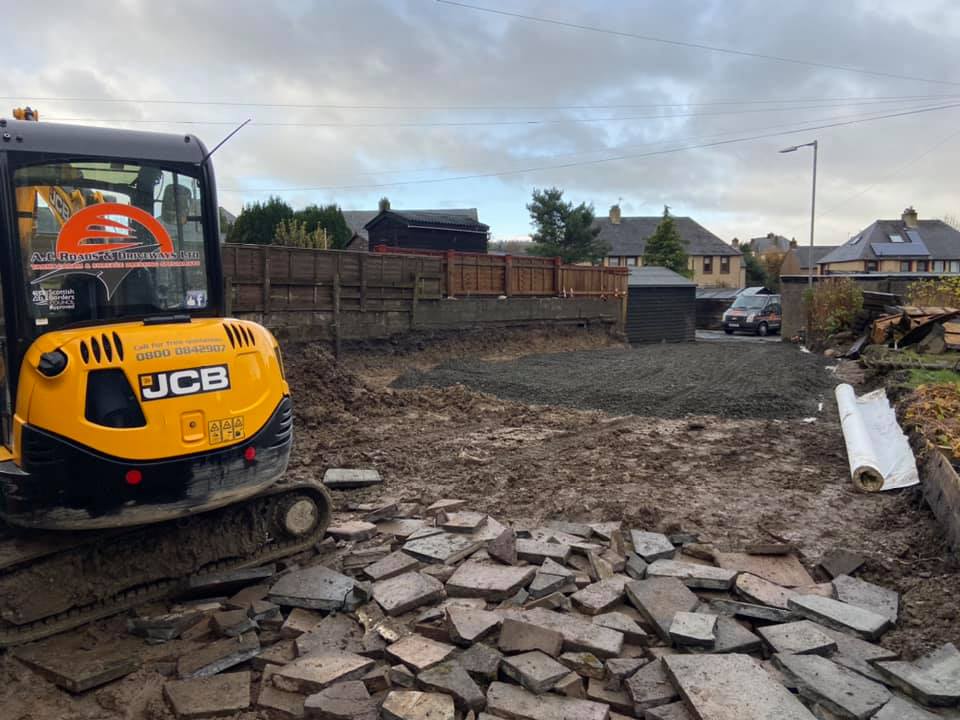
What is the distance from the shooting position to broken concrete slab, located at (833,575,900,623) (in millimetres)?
4418

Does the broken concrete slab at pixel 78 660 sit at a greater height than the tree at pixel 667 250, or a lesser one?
lesser

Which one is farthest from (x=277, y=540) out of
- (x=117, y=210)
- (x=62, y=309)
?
(x=117, y=210)

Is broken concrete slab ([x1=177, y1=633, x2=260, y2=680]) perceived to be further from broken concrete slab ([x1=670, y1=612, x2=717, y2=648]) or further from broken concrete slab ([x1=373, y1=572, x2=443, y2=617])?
broken concrete slab ([x1=670, y1=612, x2=717, y2=648])

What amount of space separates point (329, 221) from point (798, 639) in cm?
3189

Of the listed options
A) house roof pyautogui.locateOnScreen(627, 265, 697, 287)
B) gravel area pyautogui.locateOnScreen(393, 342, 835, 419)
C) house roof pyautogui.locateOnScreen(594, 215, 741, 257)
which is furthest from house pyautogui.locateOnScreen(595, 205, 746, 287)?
gravel area pyautogui.locateOnScreen(393, 342, 835, 419)

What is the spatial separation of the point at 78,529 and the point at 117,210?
2005 mm

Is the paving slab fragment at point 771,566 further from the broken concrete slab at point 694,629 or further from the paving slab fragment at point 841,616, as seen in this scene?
the broken concrete slab at point 694,629

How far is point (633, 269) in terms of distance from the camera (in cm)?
2920

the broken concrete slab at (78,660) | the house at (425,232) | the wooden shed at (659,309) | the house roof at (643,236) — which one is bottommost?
the broken concrete slab at (78,660)

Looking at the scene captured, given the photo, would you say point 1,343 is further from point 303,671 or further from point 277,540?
point 303,671

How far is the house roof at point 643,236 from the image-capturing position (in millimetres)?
64756

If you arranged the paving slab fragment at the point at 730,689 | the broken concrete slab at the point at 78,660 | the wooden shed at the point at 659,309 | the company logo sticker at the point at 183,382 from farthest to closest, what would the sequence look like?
the wooden shed at the point at 659,309 → the company logo sticker at the point at 183,382 → the broken concrete slab at the point at 78,660 → the paving slab fragment at the point at 730,689

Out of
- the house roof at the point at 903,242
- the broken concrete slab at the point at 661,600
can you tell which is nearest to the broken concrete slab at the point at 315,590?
the broken concrete slab at the point at 661,600

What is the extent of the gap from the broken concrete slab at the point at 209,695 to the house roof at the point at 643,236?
62545 millimetres
